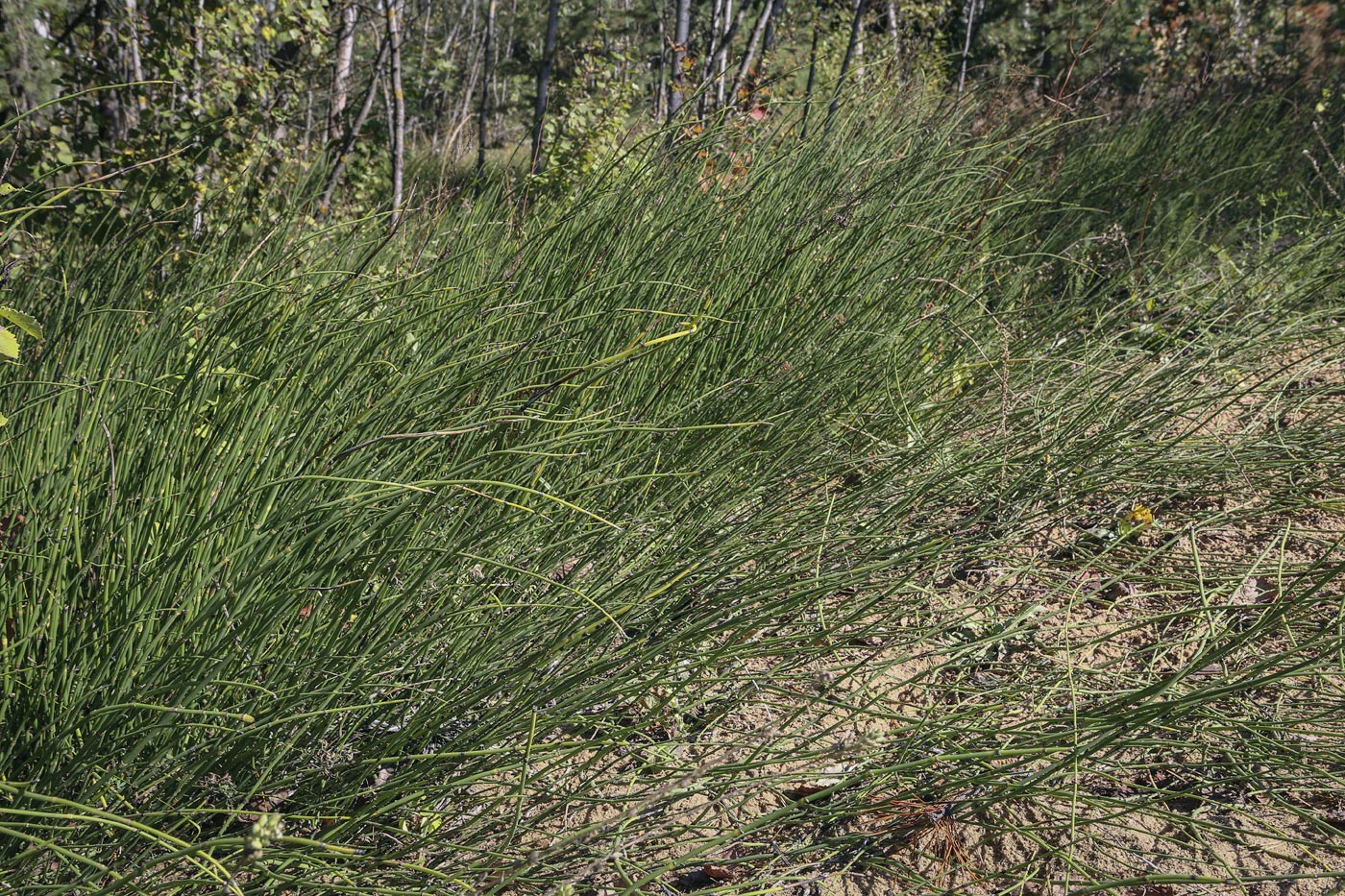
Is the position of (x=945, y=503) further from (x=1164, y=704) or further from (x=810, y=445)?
(x=1164, y=704)

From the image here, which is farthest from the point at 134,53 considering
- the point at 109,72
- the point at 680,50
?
the point at 680,50

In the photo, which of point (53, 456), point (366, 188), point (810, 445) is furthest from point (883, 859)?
point (366, 188)

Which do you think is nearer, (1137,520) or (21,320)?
(21,320)

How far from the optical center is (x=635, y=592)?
150 centimetres

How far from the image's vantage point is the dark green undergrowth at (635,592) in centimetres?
117

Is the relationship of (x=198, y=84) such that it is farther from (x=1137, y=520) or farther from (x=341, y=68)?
(x=1137, y=520)

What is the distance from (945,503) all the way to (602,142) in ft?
14.3

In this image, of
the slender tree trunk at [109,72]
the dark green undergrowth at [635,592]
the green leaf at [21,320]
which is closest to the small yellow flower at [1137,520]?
the dark green undergrowth at [635,592]

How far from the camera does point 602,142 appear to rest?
5.59 m

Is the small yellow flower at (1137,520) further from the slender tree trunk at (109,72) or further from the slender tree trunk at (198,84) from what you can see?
the slender tree trunk at (109,72)

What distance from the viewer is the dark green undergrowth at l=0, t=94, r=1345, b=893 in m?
1.17

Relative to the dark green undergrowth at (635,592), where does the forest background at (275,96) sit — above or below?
above

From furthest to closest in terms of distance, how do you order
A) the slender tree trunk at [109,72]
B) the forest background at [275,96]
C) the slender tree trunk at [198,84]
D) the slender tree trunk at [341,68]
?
1. the slender tree trunk at [341,68]
2. the slender tree trunk at [109,72]
3. the slender tree trunk at [198,84]
4. the forest background at [275,96]

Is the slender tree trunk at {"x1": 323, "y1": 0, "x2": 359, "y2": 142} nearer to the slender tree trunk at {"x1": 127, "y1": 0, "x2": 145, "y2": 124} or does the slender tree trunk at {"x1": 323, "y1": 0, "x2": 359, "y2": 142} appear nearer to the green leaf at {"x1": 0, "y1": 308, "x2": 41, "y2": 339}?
the slender tree trunk at {"x1": 127, "y1": 0, "x2": 145, "y2": 124}
